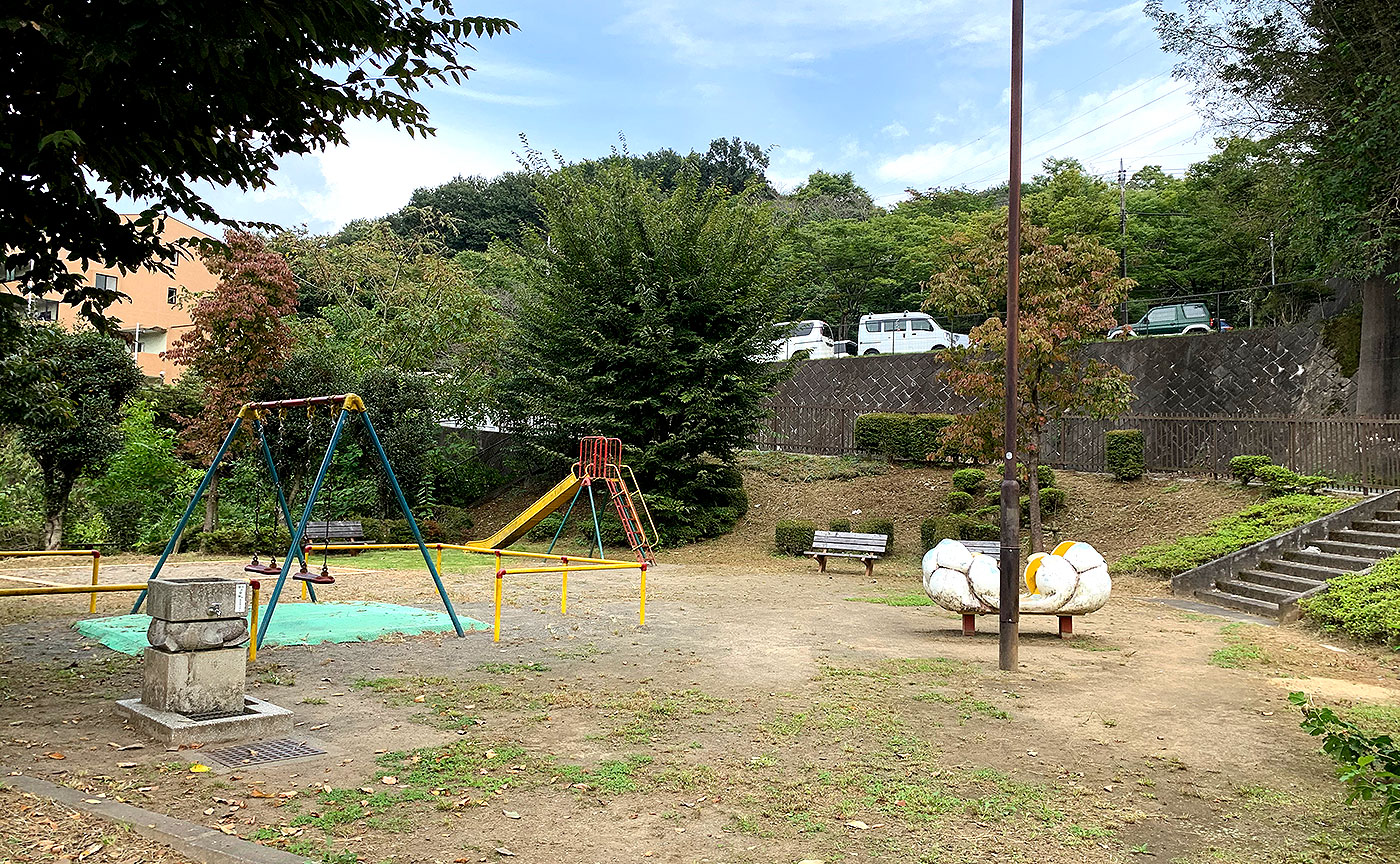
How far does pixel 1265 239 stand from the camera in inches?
1214

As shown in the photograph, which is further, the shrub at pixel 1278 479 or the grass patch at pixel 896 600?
the shrub at pixel 1278 479

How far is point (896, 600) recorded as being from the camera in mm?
15203

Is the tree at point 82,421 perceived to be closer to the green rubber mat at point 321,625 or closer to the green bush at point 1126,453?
the green rubber mat at point 321,625

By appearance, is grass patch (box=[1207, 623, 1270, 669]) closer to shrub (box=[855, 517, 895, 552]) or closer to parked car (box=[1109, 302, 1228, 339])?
shrub (box=[855, 517, 895, 552])

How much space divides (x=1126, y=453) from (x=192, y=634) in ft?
64.1

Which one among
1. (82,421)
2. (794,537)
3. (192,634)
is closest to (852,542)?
(794,537)

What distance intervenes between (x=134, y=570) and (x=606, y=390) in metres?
9.97

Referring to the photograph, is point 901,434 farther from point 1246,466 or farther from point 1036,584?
point 1036,584

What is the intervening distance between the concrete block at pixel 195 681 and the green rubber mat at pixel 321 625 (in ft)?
10.9

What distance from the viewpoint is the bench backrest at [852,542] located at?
19000 millimetres

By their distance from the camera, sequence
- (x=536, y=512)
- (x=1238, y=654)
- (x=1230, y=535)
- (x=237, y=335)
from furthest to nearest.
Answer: (x=237, y=335)
(x=536, y=512)
(x=1230, y=535)
(x=1238, y=654)

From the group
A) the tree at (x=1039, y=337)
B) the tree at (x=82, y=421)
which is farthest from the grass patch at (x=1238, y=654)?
the tree at (x=82, y=421)

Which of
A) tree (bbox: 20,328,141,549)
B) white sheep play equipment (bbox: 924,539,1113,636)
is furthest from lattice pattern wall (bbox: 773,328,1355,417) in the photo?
tree (bbox: 20,328,141,549)

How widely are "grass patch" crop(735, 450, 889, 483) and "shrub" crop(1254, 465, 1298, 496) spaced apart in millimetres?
8677
